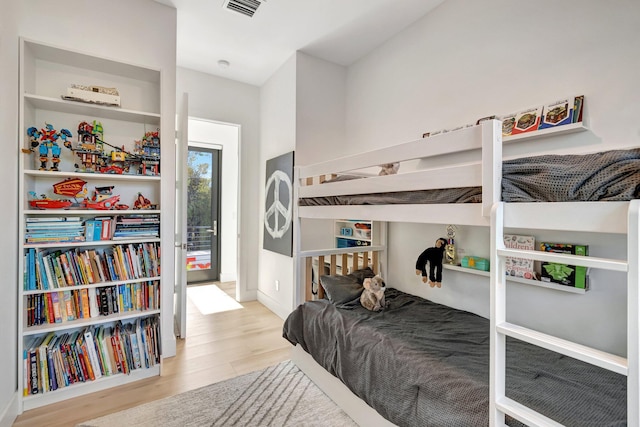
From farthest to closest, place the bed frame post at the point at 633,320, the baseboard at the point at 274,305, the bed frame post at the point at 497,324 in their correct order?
the baseboard at the point at 274,305, the bed frame post at the point at 497,324, the bed frame post at the point at 633,320

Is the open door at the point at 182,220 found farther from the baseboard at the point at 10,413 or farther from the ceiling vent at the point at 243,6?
the baseboard at the point at 10,413

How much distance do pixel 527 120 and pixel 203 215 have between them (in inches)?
174

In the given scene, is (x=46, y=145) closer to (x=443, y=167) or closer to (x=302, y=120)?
(x=302, y=120)

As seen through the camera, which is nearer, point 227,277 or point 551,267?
→ point 551,267

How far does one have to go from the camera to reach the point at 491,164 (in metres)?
1.11

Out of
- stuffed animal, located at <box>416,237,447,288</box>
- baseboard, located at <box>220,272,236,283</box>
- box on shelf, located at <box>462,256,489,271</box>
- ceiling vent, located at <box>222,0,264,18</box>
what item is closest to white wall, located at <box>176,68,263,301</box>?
baseboard, located at <box>220,272,236,283</box>

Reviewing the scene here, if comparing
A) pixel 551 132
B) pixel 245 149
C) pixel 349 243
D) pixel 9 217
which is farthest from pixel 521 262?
pixel 245 149

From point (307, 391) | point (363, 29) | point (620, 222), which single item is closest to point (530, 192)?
point (620, 222)

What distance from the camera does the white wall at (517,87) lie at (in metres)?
1.50

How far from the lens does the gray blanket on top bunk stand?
897 millimetres

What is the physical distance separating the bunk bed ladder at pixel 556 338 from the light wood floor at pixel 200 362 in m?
1.77

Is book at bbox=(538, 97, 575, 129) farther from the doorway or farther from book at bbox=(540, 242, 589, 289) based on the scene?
the doorway

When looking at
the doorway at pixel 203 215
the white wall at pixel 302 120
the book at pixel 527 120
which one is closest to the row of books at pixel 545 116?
the book at pixel 527 120

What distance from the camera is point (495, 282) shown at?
107 cm
